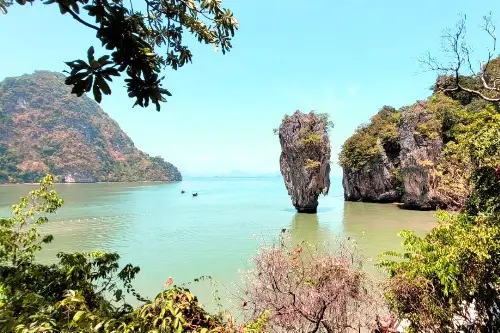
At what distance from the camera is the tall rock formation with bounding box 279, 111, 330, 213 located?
78.0 feet

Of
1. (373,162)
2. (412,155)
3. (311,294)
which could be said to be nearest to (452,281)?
(311,294)

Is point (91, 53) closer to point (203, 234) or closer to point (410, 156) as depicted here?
point (203, 234)

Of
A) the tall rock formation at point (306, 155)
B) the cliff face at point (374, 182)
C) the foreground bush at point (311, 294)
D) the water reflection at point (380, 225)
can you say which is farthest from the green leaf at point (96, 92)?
the cliff face at point (374, 182)

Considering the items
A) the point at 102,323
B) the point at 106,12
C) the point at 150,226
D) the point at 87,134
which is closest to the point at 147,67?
the point at 106,12

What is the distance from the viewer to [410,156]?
84.0 feet

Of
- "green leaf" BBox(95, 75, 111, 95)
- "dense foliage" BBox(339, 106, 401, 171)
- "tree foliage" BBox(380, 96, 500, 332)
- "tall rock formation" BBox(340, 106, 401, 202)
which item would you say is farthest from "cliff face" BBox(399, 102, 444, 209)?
"green leaf" BBox(95, 75, 111, 95)

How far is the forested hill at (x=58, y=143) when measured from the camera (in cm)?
9581

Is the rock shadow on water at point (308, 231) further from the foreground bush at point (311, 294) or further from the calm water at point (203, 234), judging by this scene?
the foreground bush at point (311, 294)

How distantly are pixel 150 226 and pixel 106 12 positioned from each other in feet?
73.5

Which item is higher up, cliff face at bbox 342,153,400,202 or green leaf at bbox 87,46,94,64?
green leaf at bbox 87,46,94,64

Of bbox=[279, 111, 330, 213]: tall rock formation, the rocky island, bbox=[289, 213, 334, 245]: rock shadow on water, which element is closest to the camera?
bbox=[289, 213, 334, 245]: rock shadow on water

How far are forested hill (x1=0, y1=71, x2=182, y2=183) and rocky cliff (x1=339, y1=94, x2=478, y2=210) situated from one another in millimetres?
73368

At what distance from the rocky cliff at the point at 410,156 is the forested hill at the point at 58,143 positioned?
7337 centimetres

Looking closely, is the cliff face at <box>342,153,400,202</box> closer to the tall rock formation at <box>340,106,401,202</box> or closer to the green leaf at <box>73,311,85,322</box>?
the tall rock formation at <box>340,106,401,202</box>
